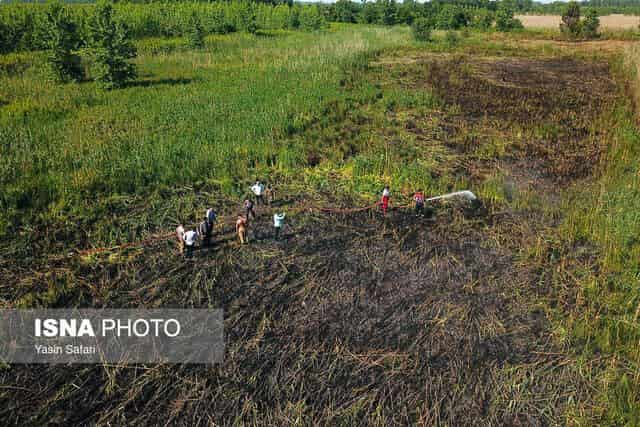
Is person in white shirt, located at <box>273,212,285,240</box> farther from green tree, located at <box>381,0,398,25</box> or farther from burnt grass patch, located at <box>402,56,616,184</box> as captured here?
green tree, located at <box>381,0,398,25</box>

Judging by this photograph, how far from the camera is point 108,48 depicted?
824 inches

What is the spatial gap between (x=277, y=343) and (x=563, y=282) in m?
6.23

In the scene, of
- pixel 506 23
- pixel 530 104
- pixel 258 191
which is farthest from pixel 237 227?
pixel 506 23

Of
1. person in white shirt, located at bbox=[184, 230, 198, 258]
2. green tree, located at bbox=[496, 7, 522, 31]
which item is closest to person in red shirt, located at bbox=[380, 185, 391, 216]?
person in white shirt, located at bbox=[184, 230, 198, 258]

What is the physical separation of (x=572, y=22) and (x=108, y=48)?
1996 inches

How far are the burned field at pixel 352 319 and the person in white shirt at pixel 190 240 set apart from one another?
26cm

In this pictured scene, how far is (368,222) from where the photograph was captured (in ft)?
35.4

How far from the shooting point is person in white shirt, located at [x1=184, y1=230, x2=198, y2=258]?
881 centimetres

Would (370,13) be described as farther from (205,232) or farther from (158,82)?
(205,232)

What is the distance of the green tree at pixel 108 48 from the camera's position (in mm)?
20703

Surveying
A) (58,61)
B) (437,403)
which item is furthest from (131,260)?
(58,61)

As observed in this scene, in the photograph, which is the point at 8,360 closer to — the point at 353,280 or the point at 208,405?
the point at 208,405

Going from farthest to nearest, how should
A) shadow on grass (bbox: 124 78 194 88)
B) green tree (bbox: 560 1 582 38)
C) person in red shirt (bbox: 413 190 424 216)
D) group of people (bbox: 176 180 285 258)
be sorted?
green tree (bbox: 560 1 582 38) → shadow on grass (bbox: 124 78 194 88) → person in red shirt (bbox: 413 190 424 216) → group of people (bbox: 176 180 285 258)

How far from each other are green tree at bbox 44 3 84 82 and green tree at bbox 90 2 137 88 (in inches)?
57.3
